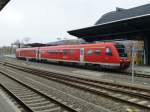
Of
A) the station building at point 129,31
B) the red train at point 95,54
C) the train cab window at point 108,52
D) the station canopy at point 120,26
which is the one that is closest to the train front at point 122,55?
the red train at point 95,54

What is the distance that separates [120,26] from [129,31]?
1.85 meters

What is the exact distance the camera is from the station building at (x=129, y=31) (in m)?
31.8

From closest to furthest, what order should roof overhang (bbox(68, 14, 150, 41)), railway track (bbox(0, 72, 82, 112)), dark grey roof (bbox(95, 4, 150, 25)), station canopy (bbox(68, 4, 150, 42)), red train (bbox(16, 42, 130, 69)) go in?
railway track (bbox(0, 72, 82, 112)), red train (bbox(16, 42, 130, 69)), roof overhang (bbox(68, 14, 150, 41)), station canopy (bbox(68, 4, 150, 42)), dark grey roof (bbox(95, 4, 150, 25))

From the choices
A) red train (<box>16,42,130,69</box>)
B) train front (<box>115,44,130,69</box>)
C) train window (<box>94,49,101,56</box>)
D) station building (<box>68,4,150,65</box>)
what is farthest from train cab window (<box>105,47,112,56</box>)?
station building (<box>68,4,150,65</box>)

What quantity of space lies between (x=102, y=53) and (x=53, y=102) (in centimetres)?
1668

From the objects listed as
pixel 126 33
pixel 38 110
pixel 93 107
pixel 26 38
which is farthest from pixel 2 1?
pixel 26 38

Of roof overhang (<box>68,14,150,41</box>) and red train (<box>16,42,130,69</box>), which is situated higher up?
roof overhang (<box>68,14,150,41</box>)

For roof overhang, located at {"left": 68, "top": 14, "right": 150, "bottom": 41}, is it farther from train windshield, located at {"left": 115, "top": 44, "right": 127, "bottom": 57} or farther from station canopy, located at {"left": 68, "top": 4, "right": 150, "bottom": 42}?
train windshield, located at {"left": 115, "top": 44, "right": 127, "bottom": 57}

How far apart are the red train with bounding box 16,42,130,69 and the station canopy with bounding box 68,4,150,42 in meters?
4.78

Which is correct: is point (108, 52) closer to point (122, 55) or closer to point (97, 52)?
point (122, 55)

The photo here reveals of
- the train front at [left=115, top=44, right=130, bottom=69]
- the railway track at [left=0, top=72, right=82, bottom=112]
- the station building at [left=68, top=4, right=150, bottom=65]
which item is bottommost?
the railway track at [left=0, top=72, right=82, bottom=112]

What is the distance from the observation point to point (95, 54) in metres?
29.0

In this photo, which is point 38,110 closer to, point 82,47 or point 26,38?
point 82,47

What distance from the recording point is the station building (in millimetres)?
31812
